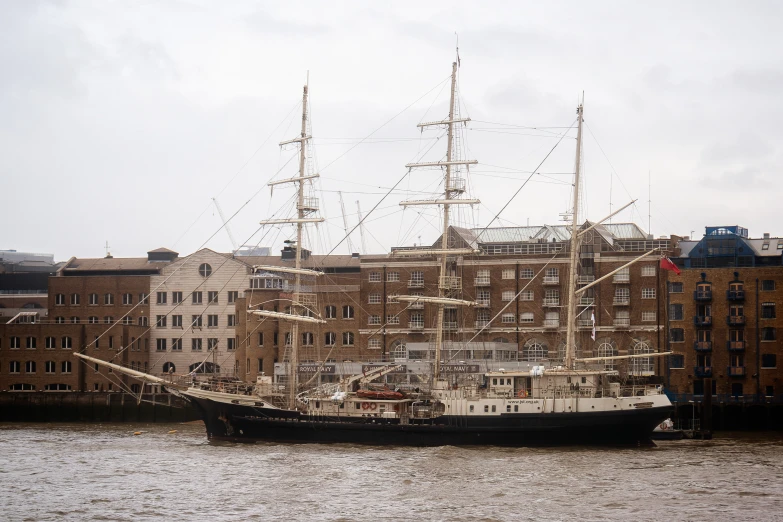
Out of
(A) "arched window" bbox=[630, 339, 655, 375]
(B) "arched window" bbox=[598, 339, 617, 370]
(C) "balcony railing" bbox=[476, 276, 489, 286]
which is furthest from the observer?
(C) "balcony railing" bbox=[476, 276, 489, 286]

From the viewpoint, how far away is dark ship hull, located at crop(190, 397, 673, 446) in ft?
225

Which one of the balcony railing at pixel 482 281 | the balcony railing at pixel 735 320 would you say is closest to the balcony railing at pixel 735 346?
the balcony railing at pixel 735 320

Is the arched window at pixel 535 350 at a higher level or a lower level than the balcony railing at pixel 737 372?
higher

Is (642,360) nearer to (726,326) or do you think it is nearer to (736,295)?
(726,326)

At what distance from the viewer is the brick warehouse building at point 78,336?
106m

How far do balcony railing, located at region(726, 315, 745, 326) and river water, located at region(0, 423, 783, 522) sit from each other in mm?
24287

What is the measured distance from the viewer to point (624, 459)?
61906 millimetres

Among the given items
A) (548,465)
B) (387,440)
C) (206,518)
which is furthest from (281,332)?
(206,518)

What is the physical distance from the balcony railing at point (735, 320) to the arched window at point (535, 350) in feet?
49.4

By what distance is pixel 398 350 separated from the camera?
103 m

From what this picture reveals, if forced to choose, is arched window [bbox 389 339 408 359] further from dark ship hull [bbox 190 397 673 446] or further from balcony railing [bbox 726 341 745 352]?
dark ship hull [bbox 190 397 673 446]

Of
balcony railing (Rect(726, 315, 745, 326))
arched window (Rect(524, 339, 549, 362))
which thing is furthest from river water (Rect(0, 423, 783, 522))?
arched window (Rect(524, 339, 549, 362))

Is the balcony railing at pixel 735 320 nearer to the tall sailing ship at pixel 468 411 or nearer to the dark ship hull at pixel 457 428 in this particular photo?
the tall sailing ship at pixel 468 411

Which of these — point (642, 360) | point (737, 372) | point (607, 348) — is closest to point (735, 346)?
point (737, 372)
